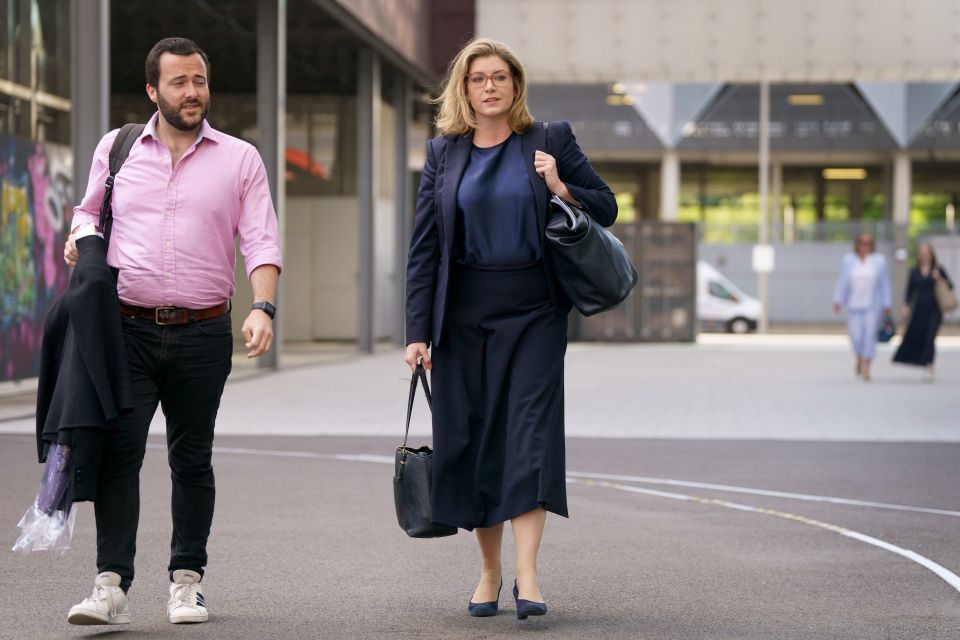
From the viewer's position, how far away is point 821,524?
7805 mm

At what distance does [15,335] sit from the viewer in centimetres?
1530

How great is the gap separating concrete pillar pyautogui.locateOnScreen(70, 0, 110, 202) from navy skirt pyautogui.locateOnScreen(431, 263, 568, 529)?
33.0 feet

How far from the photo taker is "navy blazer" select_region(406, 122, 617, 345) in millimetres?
5410

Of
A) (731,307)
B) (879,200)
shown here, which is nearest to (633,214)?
(879,200)

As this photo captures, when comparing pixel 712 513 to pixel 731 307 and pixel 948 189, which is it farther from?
pixel 948 189

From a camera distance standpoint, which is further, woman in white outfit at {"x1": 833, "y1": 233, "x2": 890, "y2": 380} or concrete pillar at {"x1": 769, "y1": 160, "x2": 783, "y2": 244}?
concrete pillar at {"x1": 769, "y1": 160, "x2": 783, "y2": 244}

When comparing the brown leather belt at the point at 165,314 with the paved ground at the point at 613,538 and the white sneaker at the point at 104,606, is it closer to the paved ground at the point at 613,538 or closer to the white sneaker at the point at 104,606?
the white sneaker at the point at 104,606

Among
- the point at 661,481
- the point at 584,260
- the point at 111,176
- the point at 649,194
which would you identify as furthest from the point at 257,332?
the point at 649,194

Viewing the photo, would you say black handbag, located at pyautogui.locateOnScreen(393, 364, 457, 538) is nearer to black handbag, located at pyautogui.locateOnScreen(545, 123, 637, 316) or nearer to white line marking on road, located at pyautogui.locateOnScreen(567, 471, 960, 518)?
black handbag, located at pyautogui.locateOnScreen(545, 123, 637, 316)

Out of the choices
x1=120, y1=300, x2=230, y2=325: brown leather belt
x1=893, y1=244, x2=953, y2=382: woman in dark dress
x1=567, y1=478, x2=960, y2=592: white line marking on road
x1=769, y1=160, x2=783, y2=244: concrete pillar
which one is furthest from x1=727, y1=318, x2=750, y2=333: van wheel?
x1=120, y1=300, x2=230, y2=325: brown leather belt

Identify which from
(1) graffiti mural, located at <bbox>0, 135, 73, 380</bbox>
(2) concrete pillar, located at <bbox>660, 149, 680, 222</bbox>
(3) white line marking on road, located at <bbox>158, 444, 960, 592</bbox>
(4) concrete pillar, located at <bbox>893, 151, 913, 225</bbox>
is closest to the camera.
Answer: (3) white line marking on road, located at <bbox>158, 444, 960, 592</bbox>

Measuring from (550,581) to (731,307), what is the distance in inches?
1325

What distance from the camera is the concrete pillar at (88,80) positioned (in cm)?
1481

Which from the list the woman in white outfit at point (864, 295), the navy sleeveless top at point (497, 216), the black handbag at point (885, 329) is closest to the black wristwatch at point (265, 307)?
the navy sleeveless top at point (497, 216)
